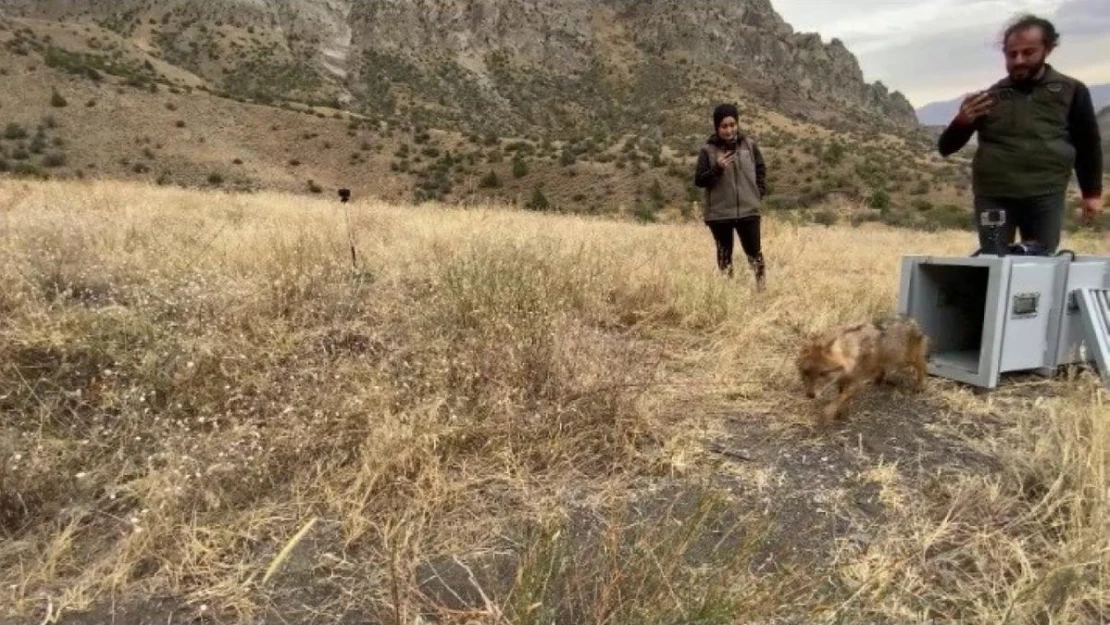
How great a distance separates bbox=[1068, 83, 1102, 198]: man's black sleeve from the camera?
3475 millimetres

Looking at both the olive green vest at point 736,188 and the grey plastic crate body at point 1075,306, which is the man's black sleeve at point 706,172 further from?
the grey plastic crate body at point 1075,306

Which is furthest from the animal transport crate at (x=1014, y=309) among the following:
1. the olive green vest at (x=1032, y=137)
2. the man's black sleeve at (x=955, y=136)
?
the man's black sleeve at (x=955, y=136)

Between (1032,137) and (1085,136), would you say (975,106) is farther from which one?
→ (1085,136)

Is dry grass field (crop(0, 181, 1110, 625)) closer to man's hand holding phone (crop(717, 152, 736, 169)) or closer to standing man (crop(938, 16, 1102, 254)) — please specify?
standing man (crop(938, 16, 1102, 254))

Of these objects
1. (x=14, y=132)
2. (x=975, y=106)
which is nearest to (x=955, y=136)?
(x=975, y=106)

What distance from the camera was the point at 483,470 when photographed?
7.52 feet

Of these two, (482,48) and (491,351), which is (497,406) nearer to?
(491,351)

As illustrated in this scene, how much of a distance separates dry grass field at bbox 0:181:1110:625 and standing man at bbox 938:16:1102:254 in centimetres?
97

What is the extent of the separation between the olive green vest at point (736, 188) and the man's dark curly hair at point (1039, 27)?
76.6 inches

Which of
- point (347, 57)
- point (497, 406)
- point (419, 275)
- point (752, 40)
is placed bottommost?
point (497, 406)

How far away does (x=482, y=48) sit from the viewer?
6681cm

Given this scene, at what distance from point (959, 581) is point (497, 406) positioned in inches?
56.9

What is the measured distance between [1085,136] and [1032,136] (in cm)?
32

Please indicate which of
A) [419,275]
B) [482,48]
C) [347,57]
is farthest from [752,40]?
[419,275]
